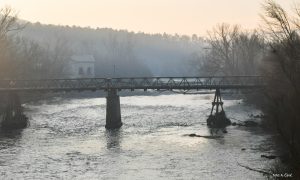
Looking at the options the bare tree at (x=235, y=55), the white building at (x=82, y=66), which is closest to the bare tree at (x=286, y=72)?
the bare tree at (x=235, y=55)

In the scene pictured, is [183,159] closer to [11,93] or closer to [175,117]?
[175,117]

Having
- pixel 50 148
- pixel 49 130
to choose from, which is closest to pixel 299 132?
pixel 50 148

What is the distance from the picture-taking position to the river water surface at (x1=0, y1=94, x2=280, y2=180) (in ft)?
85.9

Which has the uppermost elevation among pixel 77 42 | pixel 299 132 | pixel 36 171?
pixel 77 42

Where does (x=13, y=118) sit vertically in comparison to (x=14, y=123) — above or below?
above

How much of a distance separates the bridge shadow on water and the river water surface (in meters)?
0.04

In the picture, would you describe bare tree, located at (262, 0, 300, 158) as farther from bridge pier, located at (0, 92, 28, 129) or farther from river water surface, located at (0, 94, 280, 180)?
bridge pier, located at (0, 92, 28, 129)

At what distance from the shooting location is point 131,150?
33.2m

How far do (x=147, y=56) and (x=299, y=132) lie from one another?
175m

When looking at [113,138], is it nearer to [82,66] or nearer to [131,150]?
[131,150]

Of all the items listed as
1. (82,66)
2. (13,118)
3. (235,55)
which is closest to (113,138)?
(13,118)

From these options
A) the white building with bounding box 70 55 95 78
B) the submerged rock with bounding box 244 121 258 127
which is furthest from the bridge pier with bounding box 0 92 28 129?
the white building with bounding box 70 55 95 78

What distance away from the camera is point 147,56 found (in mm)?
197375

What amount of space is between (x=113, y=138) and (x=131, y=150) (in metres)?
6.28
